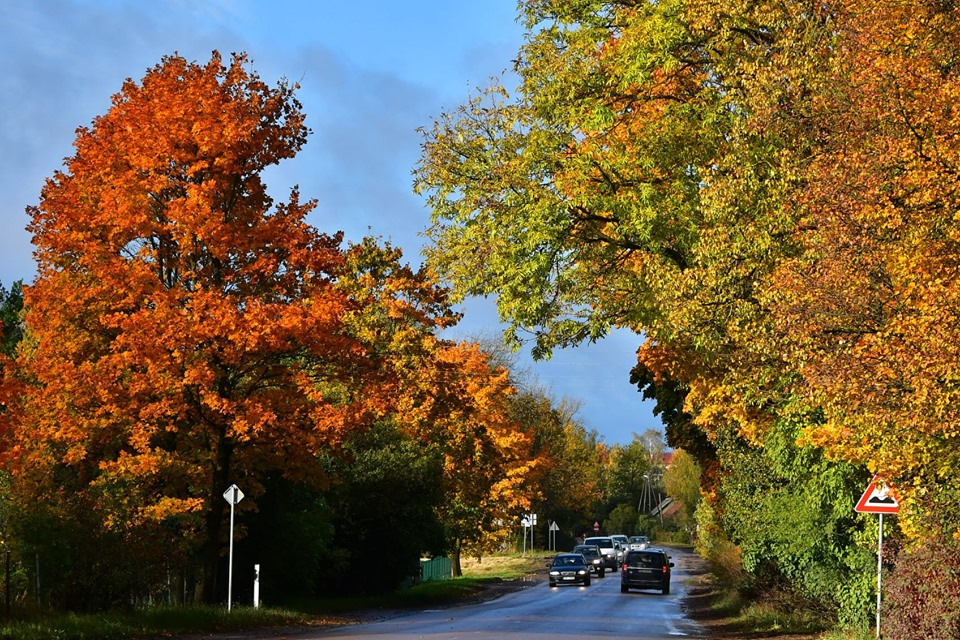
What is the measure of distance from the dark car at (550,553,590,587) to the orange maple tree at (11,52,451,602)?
2590 centimetres

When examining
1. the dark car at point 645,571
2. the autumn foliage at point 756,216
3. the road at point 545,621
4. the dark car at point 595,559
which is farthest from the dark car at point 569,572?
the autumn foliage at point 756,216

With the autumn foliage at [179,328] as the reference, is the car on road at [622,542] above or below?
below

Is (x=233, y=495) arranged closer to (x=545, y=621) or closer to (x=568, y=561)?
(x=545, y=621)

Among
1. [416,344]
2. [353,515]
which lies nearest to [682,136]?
[416,344]

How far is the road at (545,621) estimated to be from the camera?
72.7ft

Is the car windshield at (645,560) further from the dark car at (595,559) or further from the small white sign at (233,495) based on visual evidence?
the small white sign at (233,495)

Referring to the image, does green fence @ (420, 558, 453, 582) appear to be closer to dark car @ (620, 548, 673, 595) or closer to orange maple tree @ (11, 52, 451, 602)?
dark car @ (620, 548, 673, 595)

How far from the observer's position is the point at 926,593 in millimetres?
15414

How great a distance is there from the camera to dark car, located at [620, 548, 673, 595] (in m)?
45.5

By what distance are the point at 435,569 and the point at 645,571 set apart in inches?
640

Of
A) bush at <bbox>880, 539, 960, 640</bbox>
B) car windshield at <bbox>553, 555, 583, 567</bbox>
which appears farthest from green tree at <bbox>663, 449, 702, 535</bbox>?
bush at <bbox>880, 539, 960, 640</bbox>

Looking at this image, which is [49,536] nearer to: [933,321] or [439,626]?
[439,626]

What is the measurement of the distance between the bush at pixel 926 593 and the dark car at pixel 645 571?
95.7ft

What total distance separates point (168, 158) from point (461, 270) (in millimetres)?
8144
